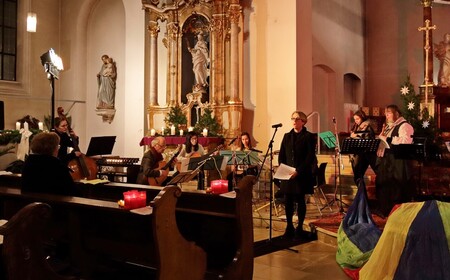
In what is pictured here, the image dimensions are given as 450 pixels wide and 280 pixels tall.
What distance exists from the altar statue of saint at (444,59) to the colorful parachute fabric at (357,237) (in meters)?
8.85

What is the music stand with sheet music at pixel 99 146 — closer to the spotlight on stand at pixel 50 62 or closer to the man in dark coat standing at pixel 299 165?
the spotlight on stand at pixel 50 62

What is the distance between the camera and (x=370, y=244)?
4285 millimetres

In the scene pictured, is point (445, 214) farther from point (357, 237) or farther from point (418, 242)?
point (357, 237)

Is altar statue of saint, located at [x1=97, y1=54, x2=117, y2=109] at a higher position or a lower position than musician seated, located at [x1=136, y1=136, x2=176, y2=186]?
higher

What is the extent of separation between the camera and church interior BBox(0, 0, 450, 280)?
3.88 metres

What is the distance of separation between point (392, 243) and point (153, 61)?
31.2ft

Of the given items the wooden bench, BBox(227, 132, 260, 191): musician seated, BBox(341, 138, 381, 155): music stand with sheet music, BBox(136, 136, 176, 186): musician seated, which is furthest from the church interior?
BBox(136, 136, 176, 186): musician seated

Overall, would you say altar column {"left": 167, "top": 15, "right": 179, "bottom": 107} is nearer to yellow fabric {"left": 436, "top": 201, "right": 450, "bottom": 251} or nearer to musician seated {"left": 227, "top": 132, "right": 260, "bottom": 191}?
musician seated {"left": 227, "top": 132, "right": 260, "bottom": 191}

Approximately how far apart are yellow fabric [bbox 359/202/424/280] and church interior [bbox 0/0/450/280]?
0.27 metres

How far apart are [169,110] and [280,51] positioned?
3.07m

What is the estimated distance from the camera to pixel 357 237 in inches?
174

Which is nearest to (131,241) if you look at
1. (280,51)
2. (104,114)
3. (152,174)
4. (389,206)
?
(152,174)

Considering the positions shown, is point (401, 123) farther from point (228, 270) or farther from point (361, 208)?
point (228, 270)

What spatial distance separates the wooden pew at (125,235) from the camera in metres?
3.08
